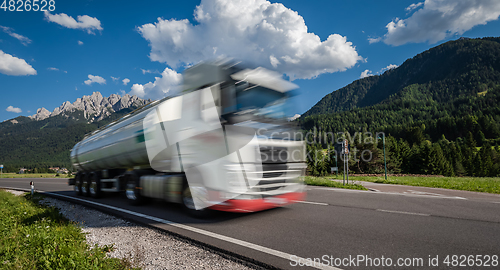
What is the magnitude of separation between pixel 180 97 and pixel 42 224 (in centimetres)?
400

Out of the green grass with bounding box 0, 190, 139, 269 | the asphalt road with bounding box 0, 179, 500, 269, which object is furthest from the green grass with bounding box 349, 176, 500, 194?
the green grass with bounding box 0, 190, 139, 269

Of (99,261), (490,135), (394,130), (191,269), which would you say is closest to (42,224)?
(99,261)

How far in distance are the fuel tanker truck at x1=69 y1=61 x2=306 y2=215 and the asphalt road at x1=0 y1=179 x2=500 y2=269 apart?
511mm

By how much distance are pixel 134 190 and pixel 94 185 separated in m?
3.86

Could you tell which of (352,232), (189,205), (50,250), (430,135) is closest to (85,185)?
(189,205)

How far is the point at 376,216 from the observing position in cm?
566

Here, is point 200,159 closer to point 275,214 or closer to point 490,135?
point 275,214

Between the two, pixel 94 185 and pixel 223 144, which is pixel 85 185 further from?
pixel 223 144

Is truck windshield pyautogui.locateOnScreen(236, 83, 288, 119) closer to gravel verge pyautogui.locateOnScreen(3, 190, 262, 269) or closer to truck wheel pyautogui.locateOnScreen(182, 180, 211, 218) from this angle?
truck wheel pyautogui.locateOnScreen(182, 180, 211, 218)

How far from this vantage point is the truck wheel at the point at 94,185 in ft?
33.5

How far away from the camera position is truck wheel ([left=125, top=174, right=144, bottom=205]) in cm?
765

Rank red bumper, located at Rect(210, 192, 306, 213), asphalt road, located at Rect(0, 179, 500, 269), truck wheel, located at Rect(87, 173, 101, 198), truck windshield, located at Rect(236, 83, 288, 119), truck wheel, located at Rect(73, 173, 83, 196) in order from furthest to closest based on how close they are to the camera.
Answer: truck wheel, located at Rect(73, 173, 83, 196) → truck wheel, located at Rect(87, 173, 101, 198) → truck windshield, located at Rect(236, 83, 288, 119) → red bumper, located at Rect(210, 192, 306, 213) → asphalt road, located at Rect(0, 179, 500, 269)

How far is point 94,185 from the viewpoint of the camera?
34.2ft

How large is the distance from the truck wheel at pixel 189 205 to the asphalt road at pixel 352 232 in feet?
0.58
